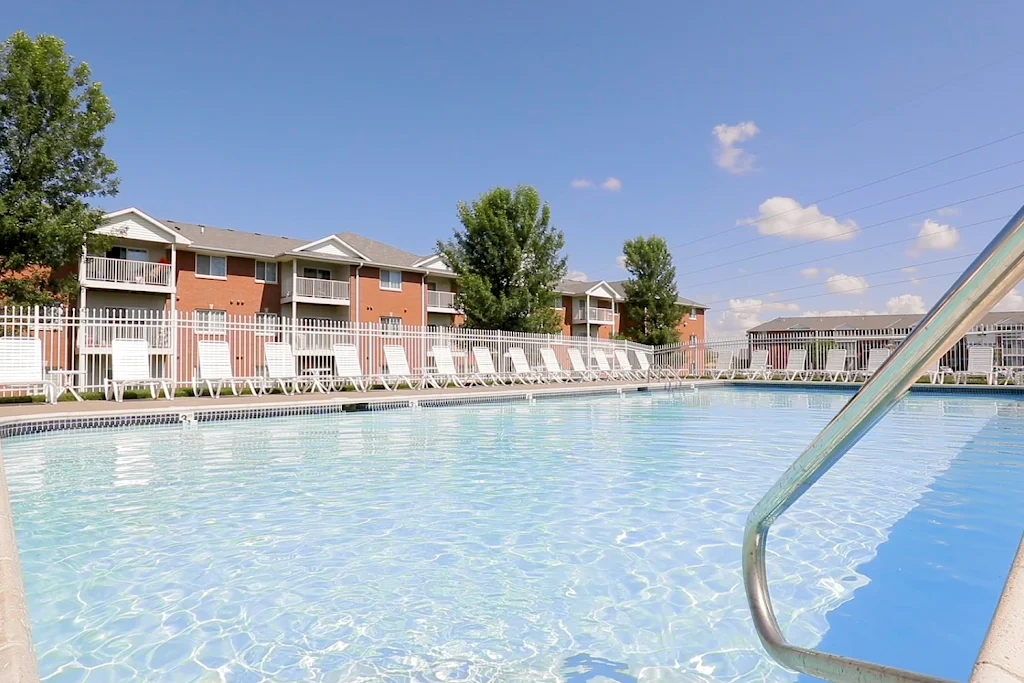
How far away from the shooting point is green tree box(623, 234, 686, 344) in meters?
35.7

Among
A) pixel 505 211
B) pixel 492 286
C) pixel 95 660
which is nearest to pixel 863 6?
pixel 505 211

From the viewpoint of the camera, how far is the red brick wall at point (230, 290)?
2700 centimetres

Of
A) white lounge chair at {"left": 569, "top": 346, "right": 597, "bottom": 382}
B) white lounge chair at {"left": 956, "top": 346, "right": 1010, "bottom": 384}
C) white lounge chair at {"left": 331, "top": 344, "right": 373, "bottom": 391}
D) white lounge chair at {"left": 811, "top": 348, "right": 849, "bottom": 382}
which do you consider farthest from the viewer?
white lounge chair at {"left": 811, "top": 348, "right": 849, "bottom": 382}

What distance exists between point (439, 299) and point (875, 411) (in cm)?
3372

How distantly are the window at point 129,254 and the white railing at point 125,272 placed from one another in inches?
22.6

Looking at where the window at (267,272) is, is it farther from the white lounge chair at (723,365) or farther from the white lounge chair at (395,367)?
the white lounge chair at (723,365)

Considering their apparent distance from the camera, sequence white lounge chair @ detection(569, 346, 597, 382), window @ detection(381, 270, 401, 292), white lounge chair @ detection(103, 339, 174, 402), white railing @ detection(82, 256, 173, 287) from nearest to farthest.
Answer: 1. white lounge chair @ detection(103, 339, 174, 402)
2. white lounge chair @ detection(569, 346, 597, 382)
3. white railing @ detection(82, 256, 173, 287)
4. window @ detection(381, 270, 401, 292)

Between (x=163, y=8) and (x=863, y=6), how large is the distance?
808 inches

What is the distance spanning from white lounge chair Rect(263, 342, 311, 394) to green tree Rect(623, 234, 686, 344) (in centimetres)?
2379

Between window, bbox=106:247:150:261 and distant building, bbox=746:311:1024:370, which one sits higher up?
window, bbox=106:247:150:261

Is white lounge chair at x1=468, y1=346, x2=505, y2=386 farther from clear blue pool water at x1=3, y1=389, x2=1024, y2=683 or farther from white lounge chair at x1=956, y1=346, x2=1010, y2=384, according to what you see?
white lounge chair at x1=956, y1=346, x2=1010, y2=384

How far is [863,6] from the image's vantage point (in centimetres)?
1939

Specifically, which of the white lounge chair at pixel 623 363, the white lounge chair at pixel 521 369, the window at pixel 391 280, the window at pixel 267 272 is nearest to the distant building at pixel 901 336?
the white lounge chair at pixel 623 363

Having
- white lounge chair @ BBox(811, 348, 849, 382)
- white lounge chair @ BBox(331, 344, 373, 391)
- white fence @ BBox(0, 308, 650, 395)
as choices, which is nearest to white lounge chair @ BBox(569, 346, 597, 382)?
white fence @ BBox(0, 308, 650, 395)
